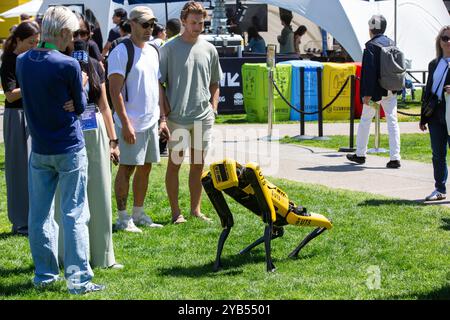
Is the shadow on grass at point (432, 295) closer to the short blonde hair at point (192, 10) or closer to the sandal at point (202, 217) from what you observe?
the sandal at point (202, 217)

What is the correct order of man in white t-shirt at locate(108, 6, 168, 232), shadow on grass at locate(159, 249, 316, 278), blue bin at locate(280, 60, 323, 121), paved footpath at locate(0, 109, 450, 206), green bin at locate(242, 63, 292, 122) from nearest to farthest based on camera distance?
shadow on grass at locate(159, 249, 316, 278) < man in white t-shirt at locate(108, 6, 168, 232) < paved footpath at locate(0, 109, 450, 206) < green bin at locate(242, 63, 292, 122) < blue bin at locate(280, 60, 323, 121)

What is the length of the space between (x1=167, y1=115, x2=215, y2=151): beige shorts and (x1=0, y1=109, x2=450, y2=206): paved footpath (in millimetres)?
2630

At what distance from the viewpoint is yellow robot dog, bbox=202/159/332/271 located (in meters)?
7.05

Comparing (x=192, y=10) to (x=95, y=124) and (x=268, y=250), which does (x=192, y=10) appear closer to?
(x=95, y=124)

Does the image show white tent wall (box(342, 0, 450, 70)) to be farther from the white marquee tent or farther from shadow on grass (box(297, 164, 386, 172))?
shadow on grass (box(297, 164, 386, 172))

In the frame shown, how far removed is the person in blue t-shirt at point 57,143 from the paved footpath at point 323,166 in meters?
4.81

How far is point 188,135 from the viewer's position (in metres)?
8.91

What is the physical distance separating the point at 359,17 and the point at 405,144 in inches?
355

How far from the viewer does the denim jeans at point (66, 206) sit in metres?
6.34

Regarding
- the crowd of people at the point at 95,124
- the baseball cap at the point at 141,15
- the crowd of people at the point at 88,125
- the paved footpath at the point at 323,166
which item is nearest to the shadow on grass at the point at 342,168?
the paved footpath at the point at 323,166

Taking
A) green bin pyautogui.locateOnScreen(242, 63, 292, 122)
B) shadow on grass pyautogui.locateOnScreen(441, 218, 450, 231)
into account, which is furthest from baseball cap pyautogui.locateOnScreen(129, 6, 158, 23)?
green bin pyautogui.locateOnScreen(242, 63, 292, 122)

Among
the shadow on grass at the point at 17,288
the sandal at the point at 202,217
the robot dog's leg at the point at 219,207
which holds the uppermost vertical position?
the robot dog's leg at the point at 219,207

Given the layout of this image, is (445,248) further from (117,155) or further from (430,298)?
(117,155)

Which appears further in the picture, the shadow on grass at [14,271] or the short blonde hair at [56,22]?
the shadow on grass at [14,271]
